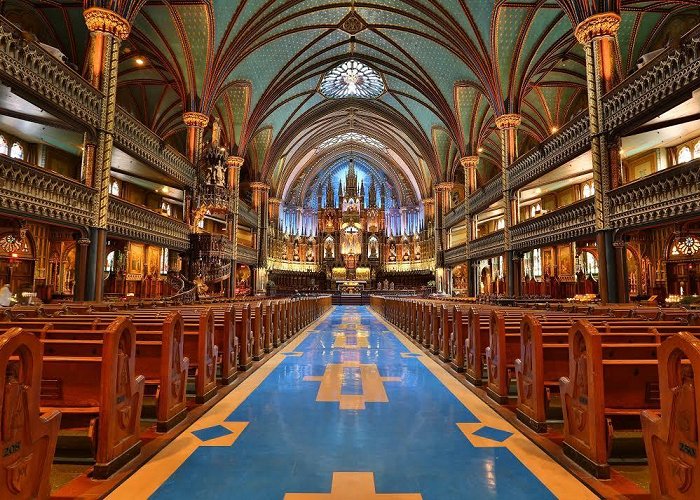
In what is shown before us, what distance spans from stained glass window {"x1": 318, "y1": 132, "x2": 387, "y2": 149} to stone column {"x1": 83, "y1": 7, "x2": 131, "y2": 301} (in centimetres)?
2695

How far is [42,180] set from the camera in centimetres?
940

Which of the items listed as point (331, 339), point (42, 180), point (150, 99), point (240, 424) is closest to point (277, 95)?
point (150, 99)

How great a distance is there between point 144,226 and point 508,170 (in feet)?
49.0

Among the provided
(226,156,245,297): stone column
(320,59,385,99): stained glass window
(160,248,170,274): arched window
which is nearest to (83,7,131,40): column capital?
(226,156,245,297): stone column

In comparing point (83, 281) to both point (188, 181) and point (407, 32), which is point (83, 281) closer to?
point (188, 181)

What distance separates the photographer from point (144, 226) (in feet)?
45.4

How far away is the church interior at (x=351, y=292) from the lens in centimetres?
278

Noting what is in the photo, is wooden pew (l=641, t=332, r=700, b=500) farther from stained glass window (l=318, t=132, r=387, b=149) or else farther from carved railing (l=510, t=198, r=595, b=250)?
stained glass window (l=318, t=132, r=387, b=149)

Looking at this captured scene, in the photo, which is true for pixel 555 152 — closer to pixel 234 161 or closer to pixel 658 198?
pixel 658 198

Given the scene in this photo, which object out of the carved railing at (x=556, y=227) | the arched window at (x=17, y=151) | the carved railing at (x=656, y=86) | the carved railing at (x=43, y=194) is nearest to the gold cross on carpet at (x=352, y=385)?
the carved railing at (x=43, y=194)

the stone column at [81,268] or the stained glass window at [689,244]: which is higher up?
the stained glass window at [689,244]

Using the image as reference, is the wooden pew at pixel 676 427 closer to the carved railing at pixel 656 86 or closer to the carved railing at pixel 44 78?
the carved railing at pixel 656 86

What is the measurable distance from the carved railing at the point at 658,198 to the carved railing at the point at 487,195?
348 inches

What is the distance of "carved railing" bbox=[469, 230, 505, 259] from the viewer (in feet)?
63.8
